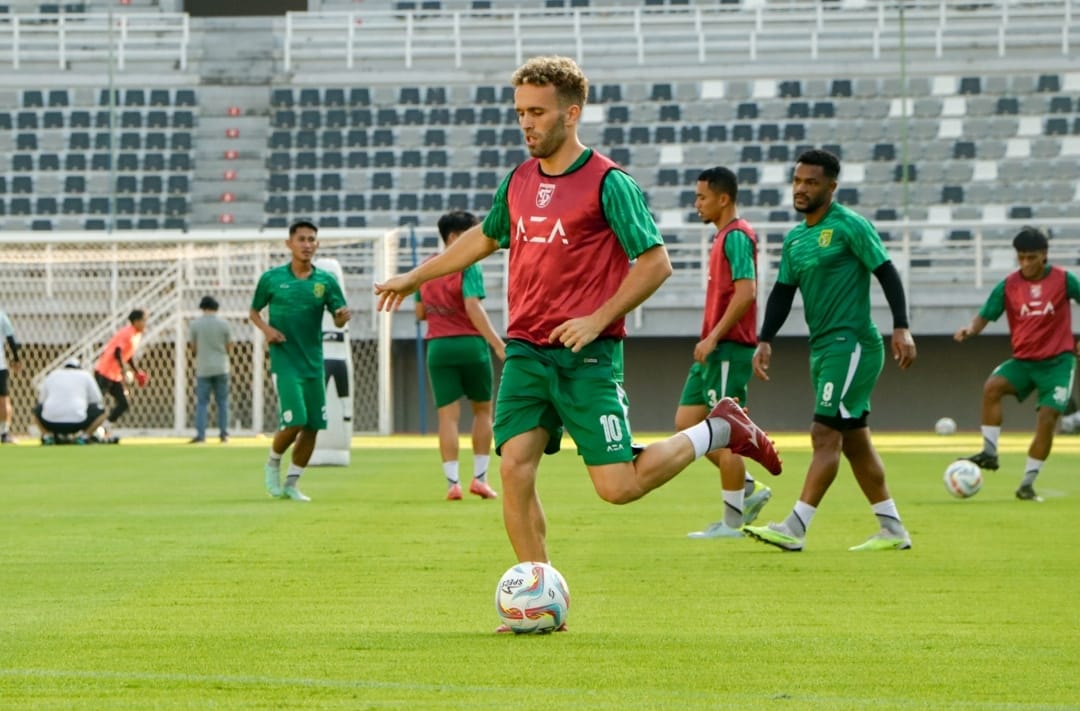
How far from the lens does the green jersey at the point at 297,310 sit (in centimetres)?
1254

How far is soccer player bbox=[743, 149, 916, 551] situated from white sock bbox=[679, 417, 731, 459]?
2.13m

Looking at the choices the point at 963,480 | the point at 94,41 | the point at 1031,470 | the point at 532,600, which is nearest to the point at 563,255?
the point at 532,600

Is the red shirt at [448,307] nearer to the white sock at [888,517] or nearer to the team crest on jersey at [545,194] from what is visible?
the white sock at [888,517]

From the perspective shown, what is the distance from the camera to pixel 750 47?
119ft

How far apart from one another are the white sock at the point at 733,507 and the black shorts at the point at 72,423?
1528 centimetres

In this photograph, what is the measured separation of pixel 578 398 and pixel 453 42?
3208 cm

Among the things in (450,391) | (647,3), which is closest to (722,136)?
(647,3)

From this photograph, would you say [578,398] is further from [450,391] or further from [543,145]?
[450,391]

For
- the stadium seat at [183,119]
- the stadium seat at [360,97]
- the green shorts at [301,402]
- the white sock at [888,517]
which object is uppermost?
the stadium seat at [360,97]

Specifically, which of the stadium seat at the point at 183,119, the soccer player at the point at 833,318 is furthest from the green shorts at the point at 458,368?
the stadium seat at the point at 183,119

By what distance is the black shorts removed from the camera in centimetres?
2342

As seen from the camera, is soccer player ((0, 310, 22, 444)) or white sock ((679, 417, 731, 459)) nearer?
white sock ((679, 417, 731, 459))

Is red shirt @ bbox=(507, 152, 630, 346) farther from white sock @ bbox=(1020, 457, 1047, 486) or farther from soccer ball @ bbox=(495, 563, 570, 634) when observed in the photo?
white sock @ bbox=(1020, 457, 1047, 486)

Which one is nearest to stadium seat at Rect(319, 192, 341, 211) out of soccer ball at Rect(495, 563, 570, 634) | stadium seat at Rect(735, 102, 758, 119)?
stadium seat at Rect(735, 102, 758, 119)
